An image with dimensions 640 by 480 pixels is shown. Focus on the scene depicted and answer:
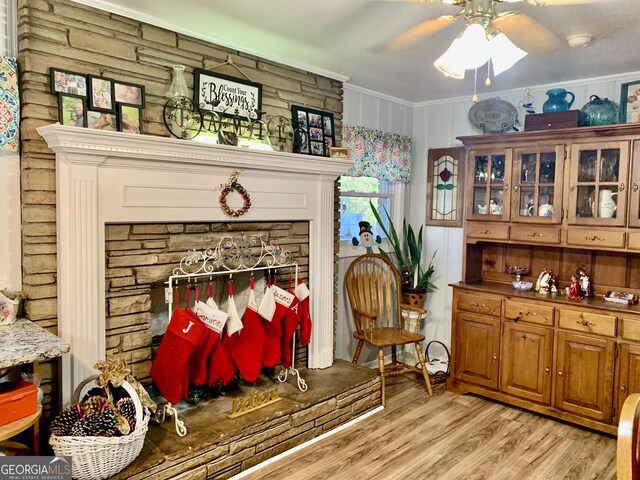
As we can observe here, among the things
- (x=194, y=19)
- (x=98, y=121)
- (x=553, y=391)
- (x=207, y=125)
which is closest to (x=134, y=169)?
(x=98, y=121)

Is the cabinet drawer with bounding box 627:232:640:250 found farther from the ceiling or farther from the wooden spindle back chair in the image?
the wooden spindle back chair

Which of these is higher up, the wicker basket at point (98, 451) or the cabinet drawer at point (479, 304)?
the cabinet drawer at point (479, 304)

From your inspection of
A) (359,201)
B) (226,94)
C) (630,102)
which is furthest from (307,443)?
(630,102)

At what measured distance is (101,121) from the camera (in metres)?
2.47

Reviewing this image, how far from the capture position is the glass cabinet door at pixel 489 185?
143 inches

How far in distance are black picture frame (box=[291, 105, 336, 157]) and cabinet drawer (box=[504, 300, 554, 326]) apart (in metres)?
1.68

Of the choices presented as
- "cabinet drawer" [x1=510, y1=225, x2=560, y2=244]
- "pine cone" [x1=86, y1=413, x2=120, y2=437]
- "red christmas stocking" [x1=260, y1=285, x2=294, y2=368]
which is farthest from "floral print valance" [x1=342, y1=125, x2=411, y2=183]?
"pine cone" [x1=86, y1=413, x2=120, y2=437]

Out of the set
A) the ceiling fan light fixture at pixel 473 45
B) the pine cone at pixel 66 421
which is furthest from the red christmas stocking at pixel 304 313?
the ceiling fan light fixture at pixel 473 45

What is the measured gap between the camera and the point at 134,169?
251cm

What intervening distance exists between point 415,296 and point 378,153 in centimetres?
122

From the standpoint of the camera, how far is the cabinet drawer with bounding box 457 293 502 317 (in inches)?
142

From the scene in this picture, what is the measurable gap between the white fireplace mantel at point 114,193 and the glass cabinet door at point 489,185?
137 cm

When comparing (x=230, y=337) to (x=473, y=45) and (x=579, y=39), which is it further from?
(x=579, y=39)

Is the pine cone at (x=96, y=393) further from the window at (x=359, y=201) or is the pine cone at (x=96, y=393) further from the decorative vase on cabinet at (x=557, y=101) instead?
the decorative vase on cabinet at (x=557, y=101)
